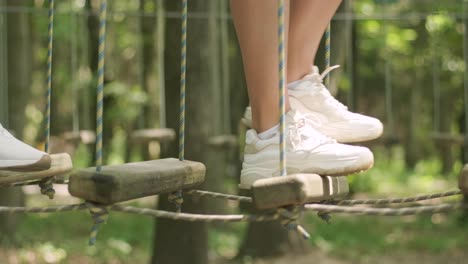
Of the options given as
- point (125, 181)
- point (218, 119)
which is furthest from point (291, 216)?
point (218, 119)

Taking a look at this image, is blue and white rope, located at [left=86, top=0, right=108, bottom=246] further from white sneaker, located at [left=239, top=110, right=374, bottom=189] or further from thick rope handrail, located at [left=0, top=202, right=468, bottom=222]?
white sneaker, located at [left=239, top=110, right=374, bottom=189]

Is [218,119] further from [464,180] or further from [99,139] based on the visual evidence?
[464,180]

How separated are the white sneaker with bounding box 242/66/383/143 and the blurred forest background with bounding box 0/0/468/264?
2.68 meters

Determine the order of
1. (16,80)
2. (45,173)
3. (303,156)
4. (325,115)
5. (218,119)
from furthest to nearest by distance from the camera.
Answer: (218,119) < (16,80) < (45,173) < (325,115) < (303,156)

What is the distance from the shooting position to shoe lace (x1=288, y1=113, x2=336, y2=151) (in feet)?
6.20

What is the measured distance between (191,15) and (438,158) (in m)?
9.18

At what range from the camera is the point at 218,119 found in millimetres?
6746

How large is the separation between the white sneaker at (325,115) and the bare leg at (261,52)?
0.11 metres

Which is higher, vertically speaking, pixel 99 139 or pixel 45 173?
pixel 99 139

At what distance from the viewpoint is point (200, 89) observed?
4.73 metres

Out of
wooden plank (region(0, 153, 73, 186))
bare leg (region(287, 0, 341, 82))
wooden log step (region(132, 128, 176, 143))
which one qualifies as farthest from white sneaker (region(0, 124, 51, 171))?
wooden log step (region(132, 128, 176, 143))

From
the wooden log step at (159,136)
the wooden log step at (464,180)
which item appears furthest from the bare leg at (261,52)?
the wooden log step at (159,136)

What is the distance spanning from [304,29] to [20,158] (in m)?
0.81

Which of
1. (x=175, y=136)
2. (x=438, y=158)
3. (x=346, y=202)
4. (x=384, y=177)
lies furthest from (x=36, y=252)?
(x=438, y=158)
